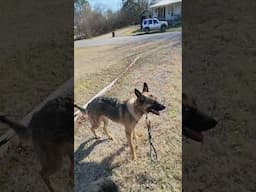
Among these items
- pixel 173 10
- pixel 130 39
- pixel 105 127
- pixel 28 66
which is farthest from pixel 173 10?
pixel 28 66

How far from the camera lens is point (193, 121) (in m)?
2.33

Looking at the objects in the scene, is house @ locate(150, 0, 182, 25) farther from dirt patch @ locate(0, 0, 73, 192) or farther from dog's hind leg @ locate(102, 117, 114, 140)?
dog's hind leg @ locate(102, 117, 114, 140)

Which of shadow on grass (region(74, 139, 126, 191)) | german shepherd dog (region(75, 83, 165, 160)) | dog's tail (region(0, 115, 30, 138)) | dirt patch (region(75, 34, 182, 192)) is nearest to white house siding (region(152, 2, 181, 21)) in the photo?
dirt patch (region(75, 34, 182, 192))

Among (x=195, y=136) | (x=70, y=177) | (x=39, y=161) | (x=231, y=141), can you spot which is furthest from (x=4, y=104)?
(x=231, y=141)

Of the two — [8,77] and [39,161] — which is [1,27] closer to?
[8,77]

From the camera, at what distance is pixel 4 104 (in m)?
2.36

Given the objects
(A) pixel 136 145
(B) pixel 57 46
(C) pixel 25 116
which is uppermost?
(B) pixel 57 46

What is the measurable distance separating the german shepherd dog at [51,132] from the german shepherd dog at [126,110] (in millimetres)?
120

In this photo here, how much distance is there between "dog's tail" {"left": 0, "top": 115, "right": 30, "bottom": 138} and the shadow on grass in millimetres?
337

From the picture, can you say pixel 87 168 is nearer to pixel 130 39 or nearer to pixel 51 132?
pixel 51 132

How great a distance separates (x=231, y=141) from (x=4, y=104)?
142cm

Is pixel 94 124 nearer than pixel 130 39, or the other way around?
pixel 94 124

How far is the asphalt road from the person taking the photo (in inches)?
93.2

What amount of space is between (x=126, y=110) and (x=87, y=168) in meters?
→ 0.42
